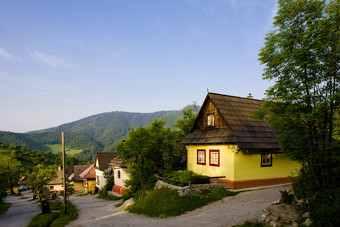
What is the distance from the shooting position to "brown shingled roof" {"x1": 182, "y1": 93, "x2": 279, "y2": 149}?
16.1 meters

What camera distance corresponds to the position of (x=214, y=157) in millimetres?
Result: 17672

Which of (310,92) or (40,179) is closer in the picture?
(310,92)

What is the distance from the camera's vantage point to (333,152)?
7867mm

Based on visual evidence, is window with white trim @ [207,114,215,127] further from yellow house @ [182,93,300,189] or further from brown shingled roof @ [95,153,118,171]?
brown shingled roof @ [95,153,118,171]

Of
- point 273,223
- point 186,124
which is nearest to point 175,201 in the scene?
point 273,223

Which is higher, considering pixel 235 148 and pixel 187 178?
pixel 235 148

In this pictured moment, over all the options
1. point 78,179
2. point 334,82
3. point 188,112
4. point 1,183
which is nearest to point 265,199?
point 334,82

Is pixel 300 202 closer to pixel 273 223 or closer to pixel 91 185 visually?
pixel 273 223

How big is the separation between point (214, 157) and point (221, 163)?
1.01 m

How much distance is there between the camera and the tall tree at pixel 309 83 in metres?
7.81

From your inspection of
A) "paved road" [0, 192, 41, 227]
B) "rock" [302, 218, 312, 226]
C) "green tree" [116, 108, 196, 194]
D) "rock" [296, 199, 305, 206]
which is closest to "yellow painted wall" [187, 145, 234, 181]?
"green tree" [116, 108, 196, 194]

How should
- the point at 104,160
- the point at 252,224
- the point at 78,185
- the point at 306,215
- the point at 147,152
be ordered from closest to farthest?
the point at 306,215, the point at 252,224, the point at 147,152, the point at 104,160, the point at 78,185

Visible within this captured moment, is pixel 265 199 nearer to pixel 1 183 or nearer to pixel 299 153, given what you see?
pixel 299 153

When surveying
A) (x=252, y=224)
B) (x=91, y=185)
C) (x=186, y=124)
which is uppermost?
(x=186, y=124)
